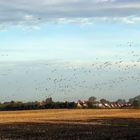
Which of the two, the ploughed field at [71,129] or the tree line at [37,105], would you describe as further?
the tree line at [37,105]

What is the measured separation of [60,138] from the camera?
29.3 metres

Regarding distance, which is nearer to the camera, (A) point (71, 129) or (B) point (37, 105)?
(A) point (71, 129)

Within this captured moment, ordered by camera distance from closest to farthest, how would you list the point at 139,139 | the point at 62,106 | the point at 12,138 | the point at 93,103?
the point at 139,139, the point at 12,138, the point at 62,106, the point at 93,103

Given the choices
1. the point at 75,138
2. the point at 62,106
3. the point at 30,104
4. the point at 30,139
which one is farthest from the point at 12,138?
the point at 30,104

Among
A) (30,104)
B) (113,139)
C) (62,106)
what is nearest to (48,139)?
(113,139)

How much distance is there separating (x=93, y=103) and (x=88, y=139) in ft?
366

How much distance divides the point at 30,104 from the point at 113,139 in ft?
363

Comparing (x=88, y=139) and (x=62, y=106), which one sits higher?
(x=62, y=106)

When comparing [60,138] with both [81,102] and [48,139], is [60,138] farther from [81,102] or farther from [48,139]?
[81,102]

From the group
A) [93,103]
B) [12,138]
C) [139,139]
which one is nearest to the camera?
[139,139]

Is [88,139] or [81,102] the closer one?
[88,139]

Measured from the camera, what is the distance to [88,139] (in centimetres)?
2833

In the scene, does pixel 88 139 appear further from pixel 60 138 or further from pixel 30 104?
pixel 30 104

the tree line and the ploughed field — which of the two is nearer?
the ploughed field
